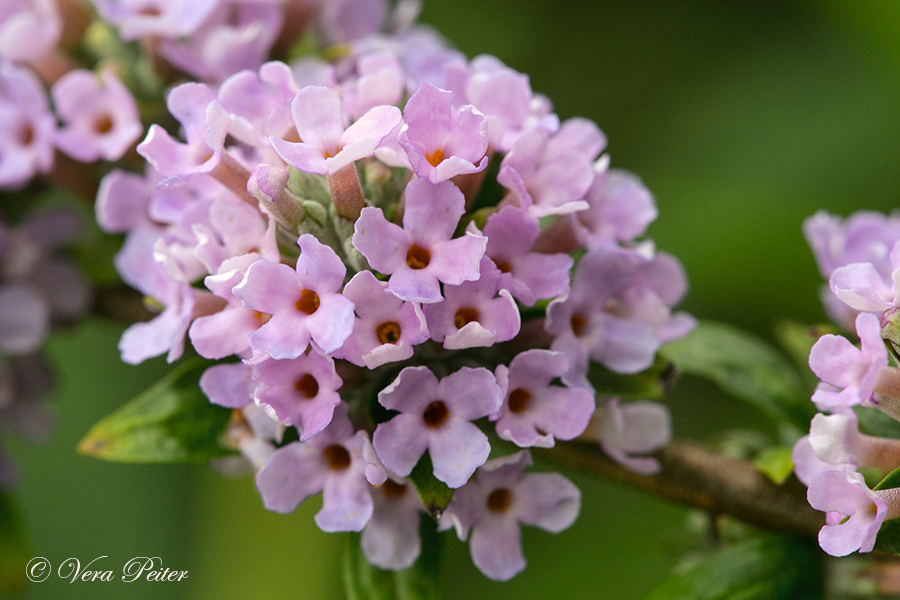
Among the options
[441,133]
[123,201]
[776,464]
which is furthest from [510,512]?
[123,201]

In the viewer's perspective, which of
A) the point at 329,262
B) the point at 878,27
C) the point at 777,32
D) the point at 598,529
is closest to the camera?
the point at 329,262

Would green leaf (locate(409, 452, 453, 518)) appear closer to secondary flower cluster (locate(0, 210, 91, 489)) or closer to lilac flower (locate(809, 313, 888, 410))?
lilac flower (locate(809, 313, 888, 410))

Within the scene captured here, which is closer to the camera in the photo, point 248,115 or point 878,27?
point 248,115

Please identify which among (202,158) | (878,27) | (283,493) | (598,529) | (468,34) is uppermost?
(878,27)

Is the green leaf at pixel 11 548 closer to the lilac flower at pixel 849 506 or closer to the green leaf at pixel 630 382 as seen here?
the green leaf at pixel 630 382

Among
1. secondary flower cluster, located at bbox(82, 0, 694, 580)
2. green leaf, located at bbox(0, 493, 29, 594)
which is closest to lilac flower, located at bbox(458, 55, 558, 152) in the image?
secondary flower cluster, located at bbox(82, 0, 694, 580)

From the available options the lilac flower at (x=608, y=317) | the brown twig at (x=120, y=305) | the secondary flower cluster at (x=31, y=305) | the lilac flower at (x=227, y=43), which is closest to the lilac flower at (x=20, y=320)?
the secondary flower cluster at (x=31, y=305)

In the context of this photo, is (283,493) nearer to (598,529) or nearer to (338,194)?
(338,194)

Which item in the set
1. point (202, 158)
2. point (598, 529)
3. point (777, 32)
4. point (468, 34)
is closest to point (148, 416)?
point (202, 158)
